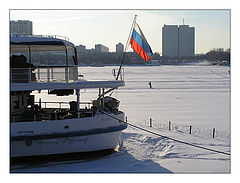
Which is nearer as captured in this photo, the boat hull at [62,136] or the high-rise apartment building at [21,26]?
the boat hull at [62,136]

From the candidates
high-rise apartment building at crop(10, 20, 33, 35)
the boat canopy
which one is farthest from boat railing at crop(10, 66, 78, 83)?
high-rise apartment building at crop(10, 20, 33, 35)

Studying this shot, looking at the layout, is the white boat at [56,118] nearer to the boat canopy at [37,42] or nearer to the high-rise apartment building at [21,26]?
the boat canopy at [37,42]

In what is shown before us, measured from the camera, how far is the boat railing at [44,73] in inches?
606

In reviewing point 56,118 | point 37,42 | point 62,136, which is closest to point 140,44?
point 37,42

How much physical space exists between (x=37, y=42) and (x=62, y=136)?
179 inches

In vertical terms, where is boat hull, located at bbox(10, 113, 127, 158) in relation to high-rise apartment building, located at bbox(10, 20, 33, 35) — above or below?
below

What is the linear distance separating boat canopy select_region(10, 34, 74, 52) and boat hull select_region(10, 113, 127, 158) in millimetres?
3906

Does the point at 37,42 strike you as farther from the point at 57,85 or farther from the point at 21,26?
the point at 21,26

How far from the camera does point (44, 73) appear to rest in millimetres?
16891

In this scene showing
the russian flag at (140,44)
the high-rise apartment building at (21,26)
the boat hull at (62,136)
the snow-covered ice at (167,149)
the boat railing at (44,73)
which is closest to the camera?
the snow-covered ice at (167,149)

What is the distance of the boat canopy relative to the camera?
1645 cm

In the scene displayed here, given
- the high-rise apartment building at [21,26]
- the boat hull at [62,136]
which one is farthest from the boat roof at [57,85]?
the high-rise apartment building at [21,26]

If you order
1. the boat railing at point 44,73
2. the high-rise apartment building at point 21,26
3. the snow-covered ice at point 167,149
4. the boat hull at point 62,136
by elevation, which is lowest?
the snow-covered ice at point 167,149

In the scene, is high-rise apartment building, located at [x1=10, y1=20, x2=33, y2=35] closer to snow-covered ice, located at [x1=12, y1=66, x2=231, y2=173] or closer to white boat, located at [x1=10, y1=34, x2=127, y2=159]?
white boat, located at [x1=10, y1=34, x2=127, y2=159]
